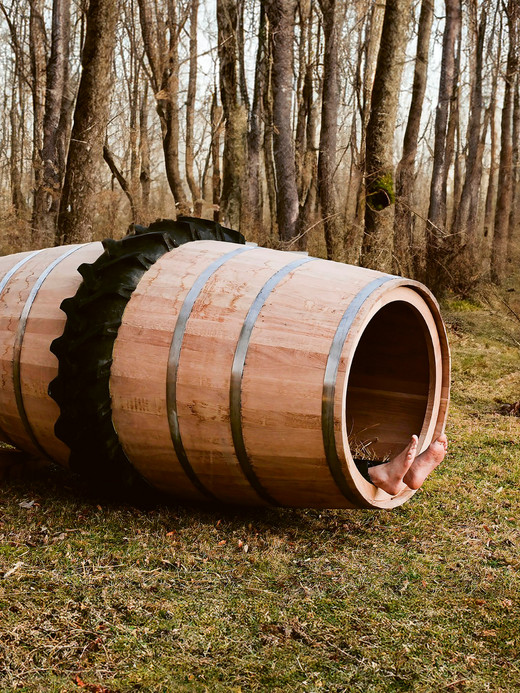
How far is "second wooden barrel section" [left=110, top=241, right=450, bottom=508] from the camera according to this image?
10.5ft

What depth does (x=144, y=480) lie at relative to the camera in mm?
3715

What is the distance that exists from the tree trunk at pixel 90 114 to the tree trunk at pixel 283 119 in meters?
3.92

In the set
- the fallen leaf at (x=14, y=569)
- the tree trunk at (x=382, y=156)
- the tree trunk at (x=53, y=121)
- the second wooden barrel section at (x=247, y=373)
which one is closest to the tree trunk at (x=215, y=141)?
the tree trunk at (x=53, y=121)

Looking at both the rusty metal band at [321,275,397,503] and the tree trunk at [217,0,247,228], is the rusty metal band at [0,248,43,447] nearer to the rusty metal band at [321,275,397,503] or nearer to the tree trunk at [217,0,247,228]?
the rusty metal band at [321,275,397,503]

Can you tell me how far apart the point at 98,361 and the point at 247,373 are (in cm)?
77

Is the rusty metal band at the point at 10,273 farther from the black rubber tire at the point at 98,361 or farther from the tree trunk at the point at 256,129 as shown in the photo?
the tree trunk at the point at 256,129

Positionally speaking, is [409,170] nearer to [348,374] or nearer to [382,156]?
[382,156]

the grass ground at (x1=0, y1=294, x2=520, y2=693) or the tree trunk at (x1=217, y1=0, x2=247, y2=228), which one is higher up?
the tree trunk at (x1=217, y1=0, x2=247, y2=228)

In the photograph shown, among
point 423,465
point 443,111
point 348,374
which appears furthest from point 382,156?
point 443,111

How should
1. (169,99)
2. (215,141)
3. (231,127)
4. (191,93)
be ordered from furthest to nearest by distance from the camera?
1. (191,93)
2. (215,141)
3. (169,99)
4. (231,127)

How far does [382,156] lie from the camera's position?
7.84 m

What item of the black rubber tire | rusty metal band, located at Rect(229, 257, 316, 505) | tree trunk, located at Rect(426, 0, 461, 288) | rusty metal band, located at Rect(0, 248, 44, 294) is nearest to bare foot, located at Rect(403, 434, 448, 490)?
rusty metal band, located at Rect(229, 257, 316, 505)

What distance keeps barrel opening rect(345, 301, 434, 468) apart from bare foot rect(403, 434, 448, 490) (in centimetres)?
42

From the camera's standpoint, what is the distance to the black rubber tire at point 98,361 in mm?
3494
